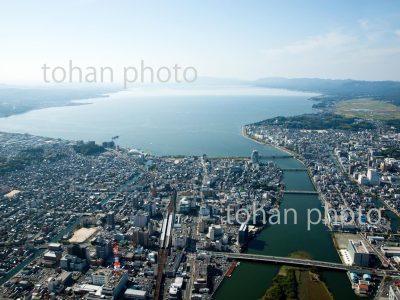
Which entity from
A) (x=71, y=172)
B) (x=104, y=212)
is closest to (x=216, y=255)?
(x=104, y=212)

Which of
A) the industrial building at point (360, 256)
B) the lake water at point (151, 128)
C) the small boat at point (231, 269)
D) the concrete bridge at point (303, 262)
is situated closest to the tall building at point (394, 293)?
the concrete bridge at point (303, 262)

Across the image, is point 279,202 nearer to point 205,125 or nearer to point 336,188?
point 336,188

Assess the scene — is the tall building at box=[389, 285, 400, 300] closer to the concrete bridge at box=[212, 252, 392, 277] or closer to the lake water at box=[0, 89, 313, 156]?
the concrete bridge at box=[212, 252, 392, 277]

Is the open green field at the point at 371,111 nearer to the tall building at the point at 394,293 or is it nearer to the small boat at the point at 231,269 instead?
the tall building at the point at 394,293

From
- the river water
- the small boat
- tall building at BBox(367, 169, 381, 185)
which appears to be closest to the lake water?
the river water

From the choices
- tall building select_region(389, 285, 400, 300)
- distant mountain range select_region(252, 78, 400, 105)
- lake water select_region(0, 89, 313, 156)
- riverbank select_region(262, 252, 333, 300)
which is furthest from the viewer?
distant mountain range select_region(252, 78, 400, 105)

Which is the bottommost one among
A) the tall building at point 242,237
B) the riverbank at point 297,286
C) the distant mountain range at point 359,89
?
the riverbank at point 297,286
